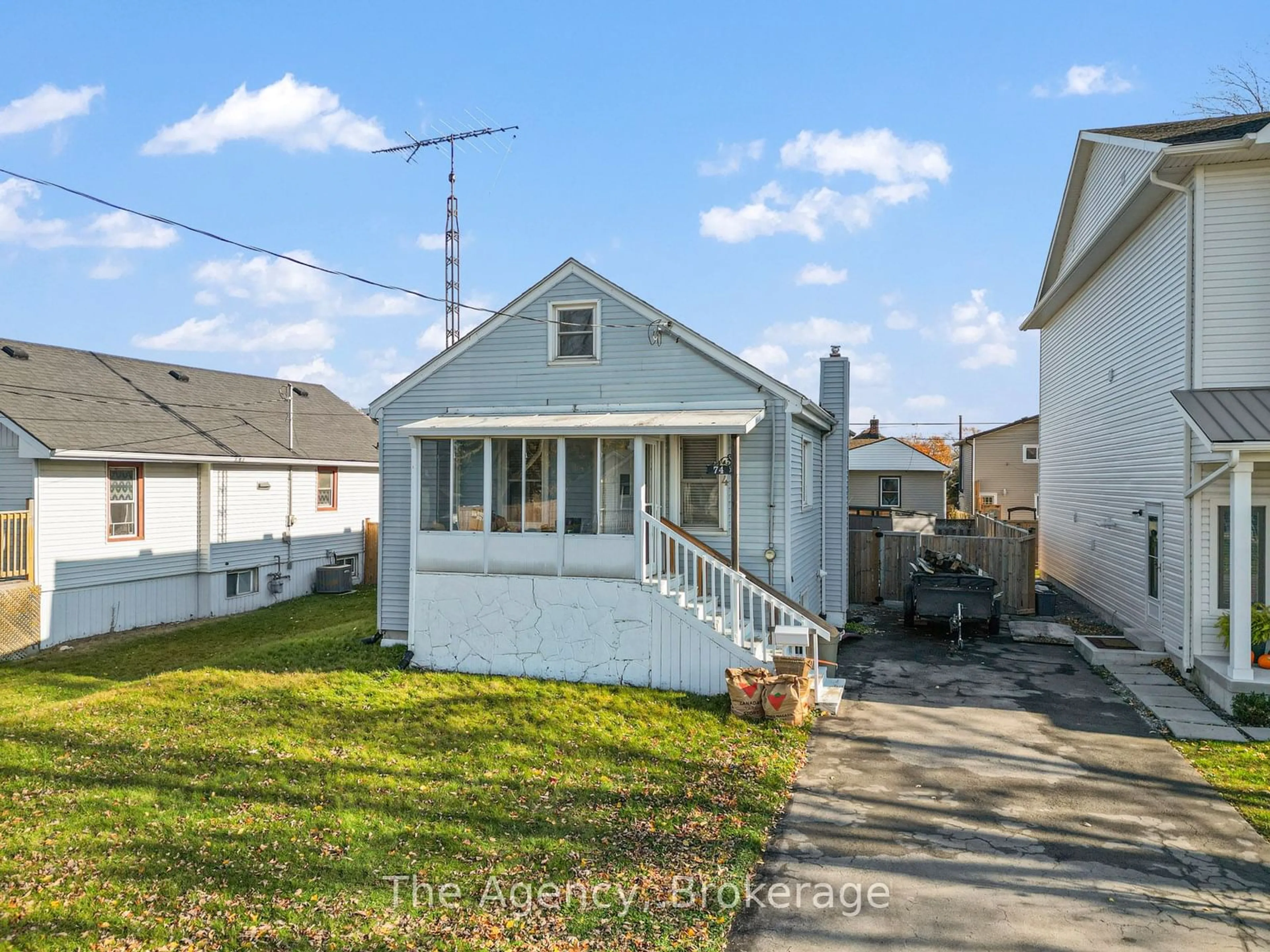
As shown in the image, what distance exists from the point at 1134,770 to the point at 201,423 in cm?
2013

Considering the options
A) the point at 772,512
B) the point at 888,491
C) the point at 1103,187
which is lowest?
the point at 772,512

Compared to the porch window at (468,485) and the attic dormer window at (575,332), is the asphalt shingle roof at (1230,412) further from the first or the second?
the porch window at (468,485)

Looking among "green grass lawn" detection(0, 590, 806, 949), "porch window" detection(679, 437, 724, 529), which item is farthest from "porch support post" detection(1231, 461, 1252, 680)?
"porch window" detection(679, 437, 724, 529)

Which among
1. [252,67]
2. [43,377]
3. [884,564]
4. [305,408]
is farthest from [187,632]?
[884,564]

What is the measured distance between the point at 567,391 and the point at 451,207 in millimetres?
9089

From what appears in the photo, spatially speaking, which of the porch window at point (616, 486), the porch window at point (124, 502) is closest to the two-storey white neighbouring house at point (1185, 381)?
the porch window at point (616, 486)

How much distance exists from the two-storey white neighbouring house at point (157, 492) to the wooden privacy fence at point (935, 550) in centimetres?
1471

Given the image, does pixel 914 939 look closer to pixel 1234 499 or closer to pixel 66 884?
pixel 66 884

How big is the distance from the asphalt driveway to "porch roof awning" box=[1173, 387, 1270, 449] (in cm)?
347

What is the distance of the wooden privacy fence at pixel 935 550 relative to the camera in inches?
626

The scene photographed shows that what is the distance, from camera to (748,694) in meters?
8.77

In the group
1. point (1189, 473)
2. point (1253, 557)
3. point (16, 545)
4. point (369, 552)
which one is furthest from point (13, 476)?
point (1253, 557)

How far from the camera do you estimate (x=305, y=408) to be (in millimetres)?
24078

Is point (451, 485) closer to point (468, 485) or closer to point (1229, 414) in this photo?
point (468, 485)
